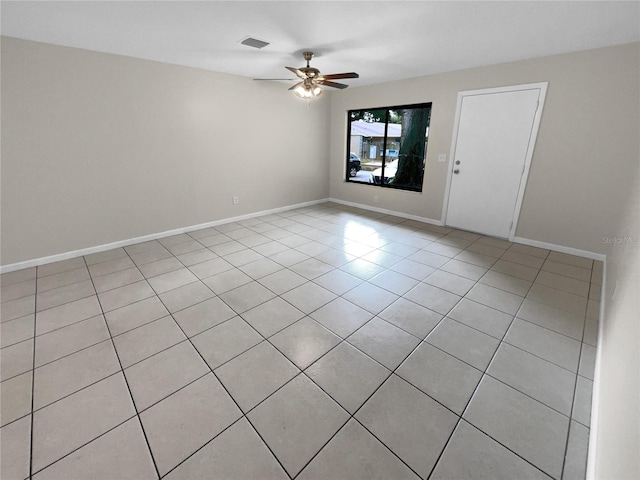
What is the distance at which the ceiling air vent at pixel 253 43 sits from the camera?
2844 mm

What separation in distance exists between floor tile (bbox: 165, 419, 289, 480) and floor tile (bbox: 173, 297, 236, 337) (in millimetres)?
935

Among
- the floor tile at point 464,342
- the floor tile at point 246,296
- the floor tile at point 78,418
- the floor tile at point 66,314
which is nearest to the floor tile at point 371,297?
the floor tile at point 464,342

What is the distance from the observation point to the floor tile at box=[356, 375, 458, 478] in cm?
131

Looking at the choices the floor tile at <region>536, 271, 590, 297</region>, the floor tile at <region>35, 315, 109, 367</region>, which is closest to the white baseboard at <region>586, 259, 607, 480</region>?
the floor tile at <region>536, 271, 590, 297</region>

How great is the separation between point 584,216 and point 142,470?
4.74 meters

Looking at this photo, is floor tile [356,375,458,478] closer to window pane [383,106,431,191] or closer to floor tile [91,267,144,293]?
A: floor tile [91,267,144,293]

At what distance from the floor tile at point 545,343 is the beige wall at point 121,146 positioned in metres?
4.31

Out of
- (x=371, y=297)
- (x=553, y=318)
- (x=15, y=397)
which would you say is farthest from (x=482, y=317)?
(x=15, y=397)

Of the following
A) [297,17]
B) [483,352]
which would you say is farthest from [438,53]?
[483,352]

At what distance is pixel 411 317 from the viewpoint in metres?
2.32

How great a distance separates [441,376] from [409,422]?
1.38ft

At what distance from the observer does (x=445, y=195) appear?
15.0 feet

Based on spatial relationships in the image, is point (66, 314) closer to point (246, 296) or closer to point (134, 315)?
point (134, 315)

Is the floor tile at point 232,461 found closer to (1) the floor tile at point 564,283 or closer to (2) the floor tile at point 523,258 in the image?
(1) the floor tile at point 564,283
